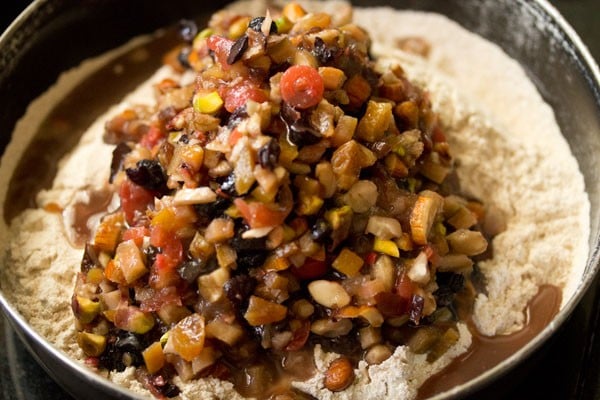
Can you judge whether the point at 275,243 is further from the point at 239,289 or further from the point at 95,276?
the point at 95,276

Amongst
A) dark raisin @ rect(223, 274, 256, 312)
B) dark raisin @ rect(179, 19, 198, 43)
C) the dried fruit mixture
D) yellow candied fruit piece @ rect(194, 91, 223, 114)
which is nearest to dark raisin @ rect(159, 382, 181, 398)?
the dried fruit mixture

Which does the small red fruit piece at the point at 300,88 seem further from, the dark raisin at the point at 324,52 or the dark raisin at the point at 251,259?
the dark raisin at the point at 251,259

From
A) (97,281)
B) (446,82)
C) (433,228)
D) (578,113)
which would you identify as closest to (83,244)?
(97,281)

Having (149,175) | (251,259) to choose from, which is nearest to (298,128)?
(251,259)

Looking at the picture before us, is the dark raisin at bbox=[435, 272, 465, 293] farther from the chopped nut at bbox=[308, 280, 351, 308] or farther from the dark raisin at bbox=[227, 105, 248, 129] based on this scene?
the dark raisin at bbox=[227, 105, 248, 129]

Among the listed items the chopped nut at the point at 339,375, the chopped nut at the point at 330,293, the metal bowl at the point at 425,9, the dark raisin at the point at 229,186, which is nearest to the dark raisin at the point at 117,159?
the metal bowl at the point at 425,9
